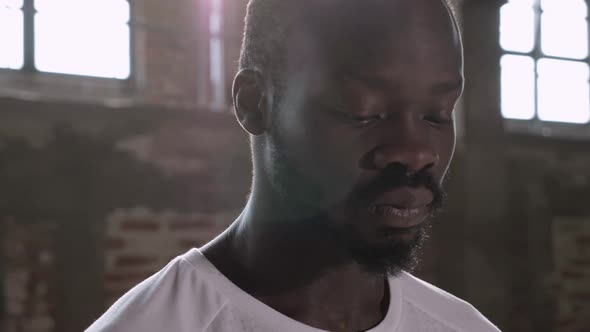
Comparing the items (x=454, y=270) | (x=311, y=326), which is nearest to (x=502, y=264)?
(x=454, y=270)

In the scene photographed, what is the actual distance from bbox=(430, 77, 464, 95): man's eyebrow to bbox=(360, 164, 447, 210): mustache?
0.34ft

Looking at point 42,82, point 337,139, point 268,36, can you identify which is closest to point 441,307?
point 337,139

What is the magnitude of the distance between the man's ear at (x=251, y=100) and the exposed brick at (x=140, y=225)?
2122 mm

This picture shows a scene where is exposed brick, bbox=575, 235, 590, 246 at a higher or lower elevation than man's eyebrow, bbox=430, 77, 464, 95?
lower

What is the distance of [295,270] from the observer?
103cm

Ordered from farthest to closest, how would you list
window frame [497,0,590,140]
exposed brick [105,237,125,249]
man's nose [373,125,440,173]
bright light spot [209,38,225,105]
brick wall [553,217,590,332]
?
window frame [497,0,590,140] < brick wall [553,217,590,332] < bright light spot [209,38,225,105] < exposed brick [105,237,125,249] < man's nose [373,125,440,173]

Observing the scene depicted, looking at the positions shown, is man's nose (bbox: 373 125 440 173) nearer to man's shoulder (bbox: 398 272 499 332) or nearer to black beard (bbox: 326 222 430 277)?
black beard (bbox: 326 222 430 277)

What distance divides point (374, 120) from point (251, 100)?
217 millimetres

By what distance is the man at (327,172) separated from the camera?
92 centimetres

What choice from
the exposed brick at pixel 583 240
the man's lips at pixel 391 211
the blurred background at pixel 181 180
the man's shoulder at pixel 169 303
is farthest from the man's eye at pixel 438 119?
the exposed brick at pixel 583 240

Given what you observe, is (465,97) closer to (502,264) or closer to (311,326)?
(502,264)

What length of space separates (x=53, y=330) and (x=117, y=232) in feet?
1.52

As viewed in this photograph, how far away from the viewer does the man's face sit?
0.91 m

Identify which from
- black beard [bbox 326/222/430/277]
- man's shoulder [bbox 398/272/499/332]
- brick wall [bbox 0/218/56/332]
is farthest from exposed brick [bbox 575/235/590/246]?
black beard [bbox 326/222/430/277]
